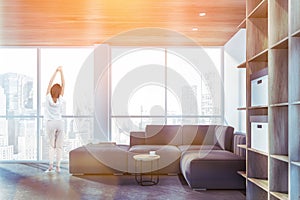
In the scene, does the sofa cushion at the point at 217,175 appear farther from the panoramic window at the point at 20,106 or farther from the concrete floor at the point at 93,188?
the panoramic window at the point at 20,106

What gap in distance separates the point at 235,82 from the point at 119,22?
276 cm

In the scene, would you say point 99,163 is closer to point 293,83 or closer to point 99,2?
point 99,2

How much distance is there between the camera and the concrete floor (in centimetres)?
414

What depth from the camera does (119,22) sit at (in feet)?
18.2

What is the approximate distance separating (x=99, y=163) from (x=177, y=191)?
161 cm

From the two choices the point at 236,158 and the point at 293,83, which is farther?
the point at 236,158

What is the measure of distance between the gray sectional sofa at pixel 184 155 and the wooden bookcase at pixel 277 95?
100 centimetres

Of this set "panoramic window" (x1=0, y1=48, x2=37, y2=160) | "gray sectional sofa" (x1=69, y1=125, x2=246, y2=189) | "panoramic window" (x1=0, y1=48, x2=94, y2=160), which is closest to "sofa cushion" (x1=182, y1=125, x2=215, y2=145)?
"gray sectional sofa" (x1=69, y1=125, x2=246, y2=189)

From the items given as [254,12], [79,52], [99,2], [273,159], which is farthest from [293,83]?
[79,52]

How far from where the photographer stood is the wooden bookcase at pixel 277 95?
8.16ft

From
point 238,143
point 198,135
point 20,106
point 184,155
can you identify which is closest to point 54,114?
point 20,106

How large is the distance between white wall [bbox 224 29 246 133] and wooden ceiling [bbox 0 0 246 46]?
21 centimetres

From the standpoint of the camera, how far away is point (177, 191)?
14.5 ft

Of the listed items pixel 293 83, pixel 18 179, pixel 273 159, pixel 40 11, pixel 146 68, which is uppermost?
pixel 40 11
